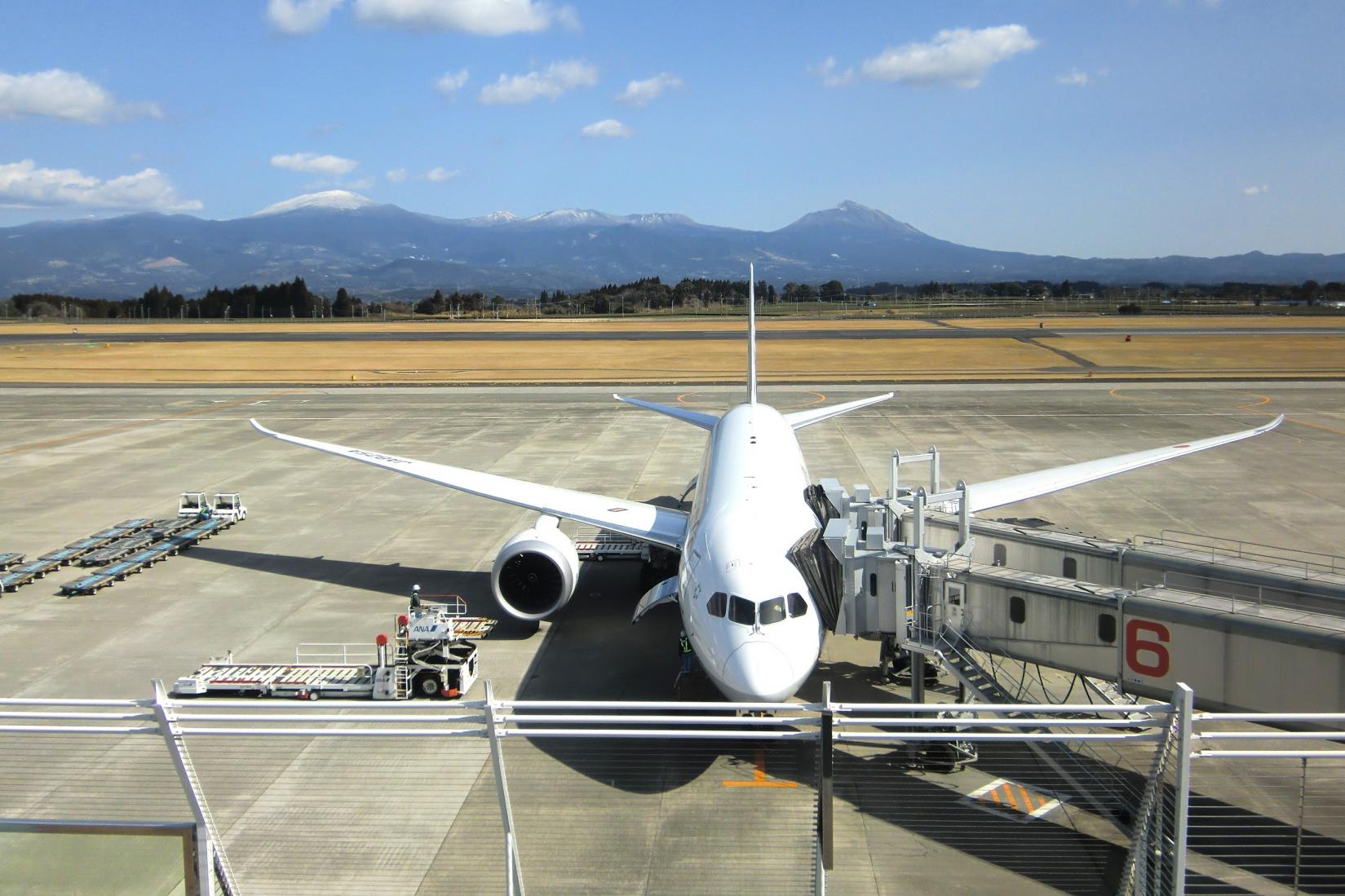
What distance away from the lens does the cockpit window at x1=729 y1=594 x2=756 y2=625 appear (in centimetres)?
1569

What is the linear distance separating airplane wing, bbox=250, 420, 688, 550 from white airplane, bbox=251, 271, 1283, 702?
0.04m

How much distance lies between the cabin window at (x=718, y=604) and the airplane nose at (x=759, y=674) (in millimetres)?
942

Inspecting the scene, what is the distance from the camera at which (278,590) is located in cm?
2700

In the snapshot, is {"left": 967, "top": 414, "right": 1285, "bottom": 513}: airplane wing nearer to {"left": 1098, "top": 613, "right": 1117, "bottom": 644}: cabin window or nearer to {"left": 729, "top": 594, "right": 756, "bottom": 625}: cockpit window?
{"left": 1098, "top": 613, "right": 1117, "bottom": 644}: cabin window

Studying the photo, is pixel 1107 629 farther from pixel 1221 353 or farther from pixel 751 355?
pixel 1221 353

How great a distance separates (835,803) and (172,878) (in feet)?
31.1

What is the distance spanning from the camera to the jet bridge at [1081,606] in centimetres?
1312

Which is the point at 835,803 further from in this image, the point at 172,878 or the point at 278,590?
the point at 278,590

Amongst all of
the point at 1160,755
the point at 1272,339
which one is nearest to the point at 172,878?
the point at 1160,755

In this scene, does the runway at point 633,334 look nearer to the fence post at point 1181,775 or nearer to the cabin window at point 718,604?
the cabin window at point 718,604

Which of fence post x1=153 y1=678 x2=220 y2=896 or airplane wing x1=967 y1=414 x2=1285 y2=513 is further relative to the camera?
airplane wing x1=967 y1=414 x2=1285 y2=513

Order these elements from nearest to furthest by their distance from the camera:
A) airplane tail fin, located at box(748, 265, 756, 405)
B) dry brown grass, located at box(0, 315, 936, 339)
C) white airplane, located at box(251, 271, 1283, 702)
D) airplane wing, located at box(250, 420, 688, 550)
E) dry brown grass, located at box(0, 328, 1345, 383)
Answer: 1. white airplane, located at box(251, 271, 1283, 702)
2. airplane wing, located at box(250, 420, 688, 550)
3. airplane tail fin, located at box(748, 265, 756, 405)
4. dry brown grass, located at box(0, 328, 1345, 383)
5. dry brown grass, located at box(0, 315, 936, 339)

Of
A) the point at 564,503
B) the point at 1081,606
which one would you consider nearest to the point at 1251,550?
the point at 1081,606

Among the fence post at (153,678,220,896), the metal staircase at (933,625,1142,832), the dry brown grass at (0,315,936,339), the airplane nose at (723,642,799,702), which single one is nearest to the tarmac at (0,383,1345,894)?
the fence post at (153,678,220,896)
